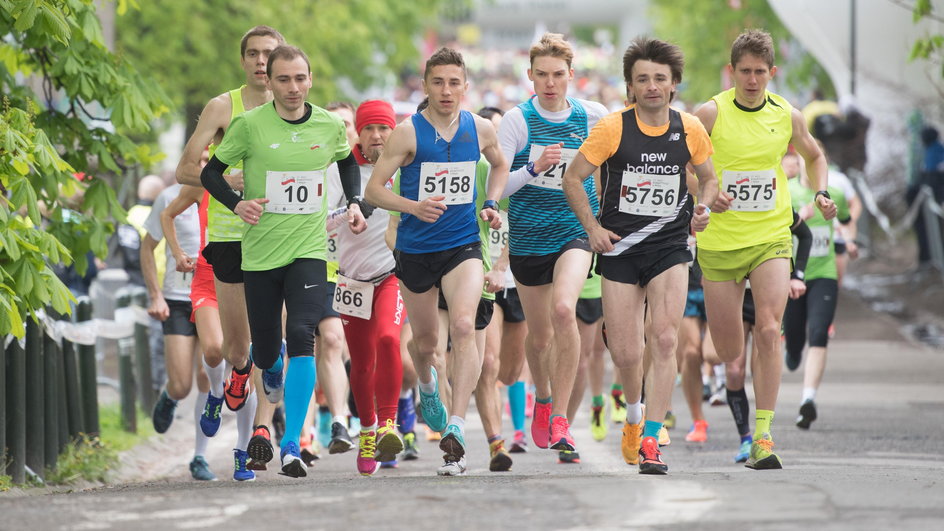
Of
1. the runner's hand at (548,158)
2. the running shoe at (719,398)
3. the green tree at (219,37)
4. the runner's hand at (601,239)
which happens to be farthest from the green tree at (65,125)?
the green tree at (219,37)

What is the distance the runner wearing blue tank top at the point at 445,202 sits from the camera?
9539 mm

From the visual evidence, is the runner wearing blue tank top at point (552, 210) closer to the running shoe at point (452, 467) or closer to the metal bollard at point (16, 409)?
the running shoe at point (452, 467)

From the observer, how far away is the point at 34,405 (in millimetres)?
10750

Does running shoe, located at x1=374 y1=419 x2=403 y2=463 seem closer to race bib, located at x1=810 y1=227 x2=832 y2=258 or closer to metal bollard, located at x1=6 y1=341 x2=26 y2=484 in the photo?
metal bollard, located at x1=6 y1=341 x2=26 y2=484

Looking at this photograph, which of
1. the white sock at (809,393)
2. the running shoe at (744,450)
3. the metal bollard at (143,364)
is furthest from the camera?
the metal bollard at (143,364)

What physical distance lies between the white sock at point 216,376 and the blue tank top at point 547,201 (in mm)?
1898

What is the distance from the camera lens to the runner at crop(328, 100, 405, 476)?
425 inches


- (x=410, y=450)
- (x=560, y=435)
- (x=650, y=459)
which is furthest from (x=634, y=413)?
(x=410, y=450)

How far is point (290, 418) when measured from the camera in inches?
379

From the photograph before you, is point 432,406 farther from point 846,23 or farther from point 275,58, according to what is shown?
point 846,23

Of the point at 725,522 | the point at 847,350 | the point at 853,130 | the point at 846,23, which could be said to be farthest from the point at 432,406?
the point at 846,23

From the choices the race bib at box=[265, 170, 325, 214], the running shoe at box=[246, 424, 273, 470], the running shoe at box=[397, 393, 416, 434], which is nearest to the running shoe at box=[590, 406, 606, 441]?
the running shoe at box=[397, 393, 416, 434]

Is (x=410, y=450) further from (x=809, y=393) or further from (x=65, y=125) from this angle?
(x=809, y=393)

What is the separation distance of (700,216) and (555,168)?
104cm
